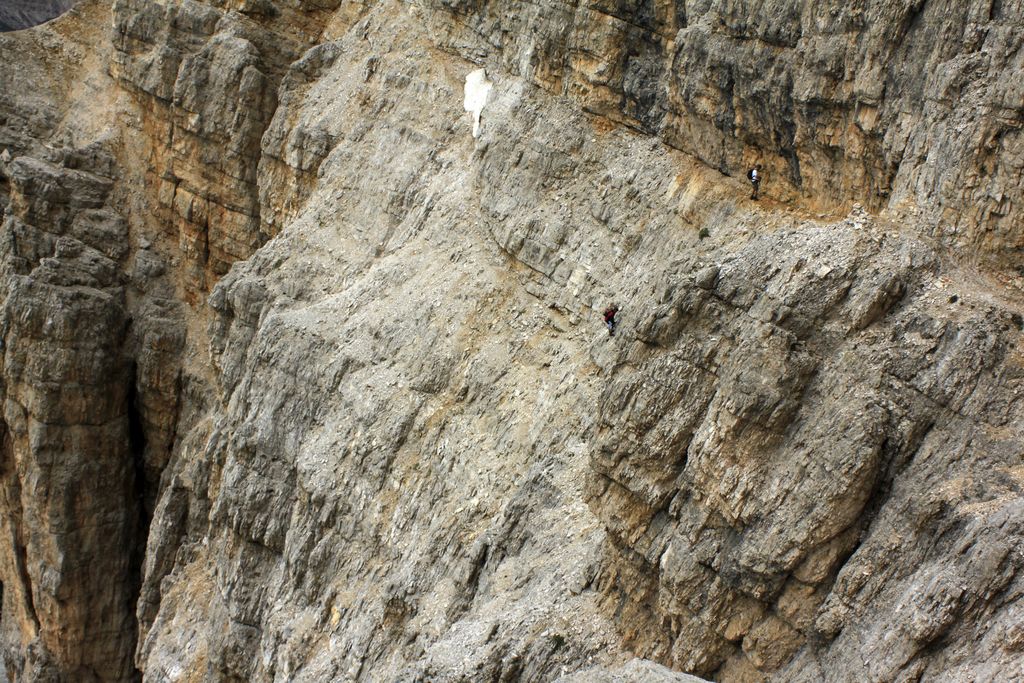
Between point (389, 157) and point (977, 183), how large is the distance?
20.4 m

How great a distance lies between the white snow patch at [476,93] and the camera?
3238 cm

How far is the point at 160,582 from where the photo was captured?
35.9m

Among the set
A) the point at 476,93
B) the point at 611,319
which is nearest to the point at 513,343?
the point at 611,319

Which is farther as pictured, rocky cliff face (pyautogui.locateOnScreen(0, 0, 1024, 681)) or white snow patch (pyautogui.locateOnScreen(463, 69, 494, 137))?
white snow patch (pyautogui.locateOnScreen(463, 69, 494, 137))

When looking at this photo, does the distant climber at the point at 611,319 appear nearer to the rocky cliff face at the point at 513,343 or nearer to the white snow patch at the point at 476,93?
the rocky cliff face at the point at 513,343

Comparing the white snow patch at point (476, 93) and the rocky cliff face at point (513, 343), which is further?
the white snow patch at point (476, 93)

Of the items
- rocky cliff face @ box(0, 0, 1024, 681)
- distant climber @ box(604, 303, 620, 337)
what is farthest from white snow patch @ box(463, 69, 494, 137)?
distant climber @ box(604, 303, 620, 337)

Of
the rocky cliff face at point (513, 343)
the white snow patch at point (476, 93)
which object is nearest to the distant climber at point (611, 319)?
the rocky cliff face at point (513, 343)

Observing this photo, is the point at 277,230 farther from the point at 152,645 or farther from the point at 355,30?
the point at 152,645

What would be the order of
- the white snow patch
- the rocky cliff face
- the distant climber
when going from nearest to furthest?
the rocky cliff face, the distant climber, the white snow patch

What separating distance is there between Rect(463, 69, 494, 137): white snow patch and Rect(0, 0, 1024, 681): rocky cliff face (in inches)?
17.3

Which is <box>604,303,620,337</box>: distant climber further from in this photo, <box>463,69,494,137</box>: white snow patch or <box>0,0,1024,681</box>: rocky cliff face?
<box>463,69,494,137</box>: white snow patch

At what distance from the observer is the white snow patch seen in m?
32.4

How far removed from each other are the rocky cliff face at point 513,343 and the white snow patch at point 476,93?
17.3 inches
